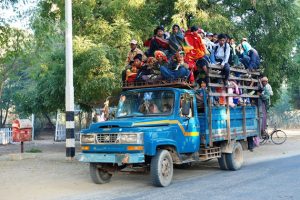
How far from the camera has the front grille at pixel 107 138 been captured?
31.5 feet

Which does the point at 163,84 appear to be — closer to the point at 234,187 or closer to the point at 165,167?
the point at 165,167

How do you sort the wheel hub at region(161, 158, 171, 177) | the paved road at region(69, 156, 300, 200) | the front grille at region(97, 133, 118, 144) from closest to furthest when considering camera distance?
the paved road at region(69, 156, 300, 200)
the front grille at region(97, 133, 118, 144)
the wheel hub at region(161, 158, 171, 177)

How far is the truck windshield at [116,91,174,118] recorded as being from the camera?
1040 centimetres

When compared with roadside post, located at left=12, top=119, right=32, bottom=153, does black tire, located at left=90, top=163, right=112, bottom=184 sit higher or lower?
lower

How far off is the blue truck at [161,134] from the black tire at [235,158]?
0.09 feet

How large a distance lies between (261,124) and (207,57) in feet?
12.2

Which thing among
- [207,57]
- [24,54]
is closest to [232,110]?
[207,57]

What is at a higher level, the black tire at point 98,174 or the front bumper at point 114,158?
the front bumper at point 114,158

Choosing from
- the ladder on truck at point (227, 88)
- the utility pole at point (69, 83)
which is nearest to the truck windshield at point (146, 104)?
the ladder on truck at point (227, 88)

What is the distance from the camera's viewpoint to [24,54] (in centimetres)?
1323

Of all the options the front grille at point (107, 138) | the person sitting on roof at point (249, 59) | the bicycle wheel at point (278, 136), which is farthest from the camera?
the bicycle wheel at point (278, 136)

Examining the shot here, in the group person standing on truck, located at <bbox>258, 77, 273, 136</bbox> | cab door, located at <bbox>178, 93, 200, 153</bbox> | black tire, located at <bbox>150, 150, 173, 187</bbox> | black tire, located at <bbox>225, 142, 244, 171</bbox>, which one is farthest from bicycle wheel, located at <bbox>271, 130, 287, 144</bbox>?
black tire, located at <bbox>150, 150, 173, 187</bbox>

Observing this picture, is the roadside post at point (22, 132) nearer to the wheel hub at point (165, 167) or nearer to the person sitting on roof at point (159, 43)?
the person sitting on roof at point (159, 43)

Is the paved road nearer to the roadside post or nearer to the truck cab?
the truck cab
